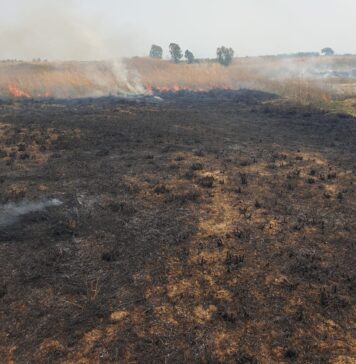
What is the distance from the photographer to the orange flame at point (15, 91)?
66438 mm

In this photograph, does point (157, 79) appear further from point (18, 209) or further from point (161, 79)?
point (18, 209)

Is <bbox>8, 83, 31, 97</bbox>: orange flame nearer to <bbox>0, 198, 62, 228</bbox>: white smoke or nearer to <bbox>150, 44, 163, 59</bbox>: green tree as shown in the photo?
<bbox>0, 198, 62, 228</bbox>: white smoke

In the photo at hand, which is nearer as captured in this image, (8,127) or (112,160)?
(112,160)

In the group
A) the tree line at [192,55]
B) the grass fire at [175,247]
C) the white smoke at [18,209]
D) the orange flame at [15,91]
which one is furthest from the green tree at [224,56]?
the white smoke at [18,209]

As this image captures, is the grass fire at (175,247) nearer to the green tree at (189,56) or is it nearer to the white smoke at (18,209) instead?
the white smoke at (18,209)

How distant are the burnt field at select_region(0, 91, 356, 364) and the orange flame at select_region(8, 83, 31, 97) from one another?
4780 cm

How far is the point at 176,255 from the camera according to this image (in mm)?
11695

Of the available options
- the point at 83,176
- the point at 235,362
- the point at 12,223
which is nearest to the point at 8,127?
the point at 83,176

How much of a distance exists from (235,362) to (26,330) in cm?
466

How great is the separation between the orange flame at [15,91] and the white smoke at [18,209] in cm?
5724

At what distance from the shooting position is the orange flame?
218ft

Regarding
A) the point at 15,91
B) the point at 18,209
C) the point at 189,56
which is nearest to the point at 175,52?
the point at 189,56

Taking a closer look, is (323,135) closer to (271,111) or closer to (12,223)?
(271,111)

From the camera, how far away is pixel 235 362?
7.58 meters
